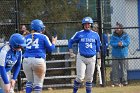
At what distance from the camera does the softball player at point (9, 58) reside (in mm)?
8258

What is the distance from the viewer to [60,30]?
17062 millimetres

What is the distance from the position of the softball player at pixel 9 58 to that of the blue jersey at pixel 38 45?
1.67 metres

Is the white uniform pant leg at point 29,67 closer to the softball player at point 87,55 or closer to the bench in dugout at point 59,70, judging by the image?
the softball player at point 87,55

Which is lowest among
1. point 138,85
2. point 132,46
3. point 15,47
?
point 138,85

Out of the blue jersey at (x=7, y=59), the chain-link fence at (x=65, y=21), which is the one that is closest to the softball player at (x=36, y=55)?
the blue jersey at (x=7, y=59)

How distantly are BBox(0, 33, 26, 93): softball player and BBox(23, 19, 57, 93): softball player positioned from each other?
1.61 m

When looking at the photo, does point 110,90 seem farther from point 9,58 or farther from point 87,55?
point 9,58

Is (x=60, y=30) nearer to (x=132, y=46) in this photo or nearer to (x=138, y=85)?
(x=132, y=46)

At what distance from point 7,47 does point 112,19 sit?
8217 millimetres

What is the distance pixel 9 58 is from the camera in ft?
28.2

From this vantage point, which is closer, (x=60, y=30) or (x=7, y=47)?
(x=7, y=47)

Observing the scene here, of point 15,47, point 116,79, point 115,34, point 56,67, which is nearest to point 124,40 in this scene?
point 115,34

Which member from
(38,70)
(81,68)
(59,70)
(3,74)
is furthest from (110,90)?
(3,74)

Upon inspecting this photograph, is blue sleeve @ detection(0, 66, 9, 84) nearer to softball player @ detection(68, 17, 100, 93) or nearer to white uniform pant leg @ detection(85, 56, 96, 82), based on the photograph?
softball player @ detection(68, 17, 100, 93)
